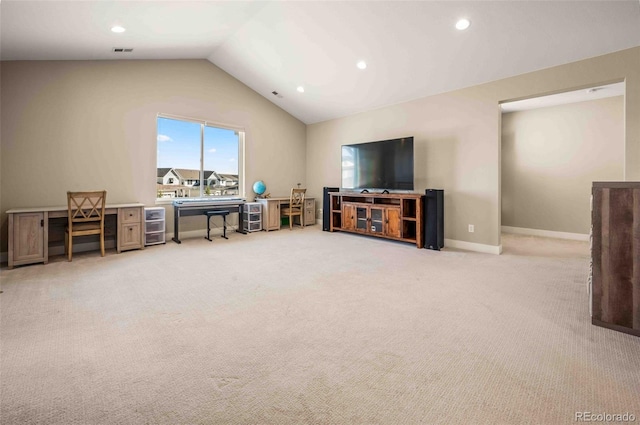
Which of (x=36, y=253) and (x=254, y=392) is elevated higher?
(x=36, y=253)

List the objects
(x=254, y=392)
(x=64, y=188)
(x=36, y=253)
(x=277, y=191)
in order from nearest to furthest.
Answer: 1. (x=254, y=392)
2. (x=36, y=253)
3. (x=64, y=188)
4. (x=277, y=191)

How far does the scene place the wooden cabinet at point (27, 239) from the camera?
3.77m

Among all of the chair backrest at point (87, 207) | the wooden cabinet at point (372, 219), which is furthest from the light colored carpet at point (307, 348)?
the wooden cabinet at point (372, 219)

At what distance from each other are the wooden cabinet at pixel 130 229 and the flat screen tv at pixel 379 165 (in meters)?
3.88

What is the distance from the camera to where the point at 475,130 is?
475cm

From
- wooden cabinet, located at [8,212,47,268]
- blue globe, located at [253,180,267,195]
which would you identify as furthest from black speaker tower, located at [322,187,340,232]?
wooden cabinet, located at [8,212,47,268]

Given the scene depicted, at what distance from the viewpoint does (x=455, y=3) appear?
341 centimetres

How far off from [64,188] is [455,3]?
5.89 meters

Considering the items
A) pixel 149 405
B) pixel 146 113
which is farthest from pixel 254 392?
pixel 146 113

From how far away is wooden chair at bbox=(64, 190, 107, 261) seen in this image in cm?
406

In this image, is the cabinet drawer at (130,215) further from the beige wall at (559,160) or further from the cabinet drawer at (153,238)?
the beige wall at (559,160)

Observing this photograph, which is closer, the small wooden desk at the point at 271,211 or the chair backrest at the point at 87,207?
the chair backrest at the point at 87,207

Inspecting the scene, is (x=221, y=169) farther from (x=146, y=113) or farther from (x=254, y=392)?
(x=254, y=392)

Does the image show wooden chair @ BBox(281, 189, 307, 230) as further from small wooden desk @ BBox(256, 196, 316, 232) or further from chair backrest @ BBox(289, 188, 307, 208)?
small wooden desk @ BBox(256, 196, 316, 232)
